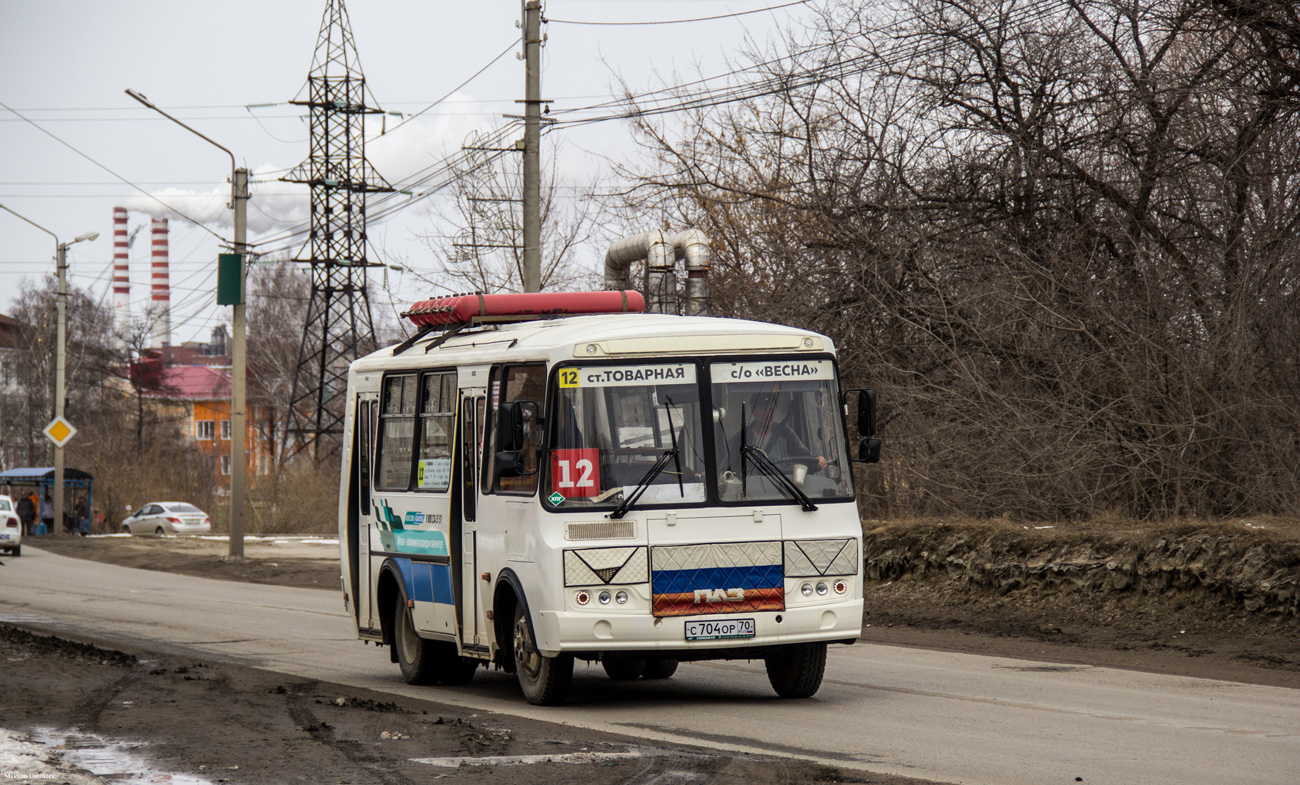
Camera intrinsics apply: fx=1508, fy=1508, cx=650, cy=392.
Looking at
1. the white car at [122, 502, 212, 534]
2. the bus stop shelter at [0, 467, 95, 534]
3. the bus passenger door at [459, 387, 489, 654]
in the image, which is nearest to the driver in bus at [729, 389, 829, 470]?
the bus passenger door at [459, 387, 489, 654]

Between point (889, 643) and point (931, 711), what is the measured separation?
5.60 m

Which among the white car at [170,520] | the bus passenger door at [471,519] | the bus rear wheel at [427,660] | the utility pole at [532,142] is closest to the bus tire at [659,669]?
the bus rear wheel at [427,660]

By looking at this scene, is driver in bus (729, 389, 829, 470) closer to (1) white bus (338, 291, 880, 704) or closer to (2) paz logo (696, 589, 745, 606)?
(1) white bus (338, 291, 880, 704)

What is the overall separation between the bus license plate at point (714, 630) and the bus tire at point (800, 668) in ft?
2.75

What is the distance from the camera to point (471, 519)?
11.5 m

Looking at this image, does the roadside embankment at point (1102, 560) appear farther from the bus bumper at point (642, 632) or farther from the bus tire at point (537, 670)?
the bus tire at point (537, 670)

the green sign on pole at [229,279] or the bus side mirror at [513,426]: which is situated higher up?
the green sign on pole at [229,279]

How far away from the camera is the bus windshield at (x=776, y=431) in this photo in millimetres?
10484

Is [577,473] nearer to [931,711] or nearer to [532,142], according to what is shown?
[931,711]

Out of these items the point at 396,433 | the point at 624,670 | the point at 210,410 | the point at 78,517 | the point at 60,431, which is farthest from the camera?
the point at 210,410

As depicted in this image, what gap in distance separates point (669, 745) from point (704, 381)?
2737 millimetres

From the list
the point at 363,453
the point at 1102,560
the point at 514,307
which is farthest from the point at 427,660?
the point at 1102,560

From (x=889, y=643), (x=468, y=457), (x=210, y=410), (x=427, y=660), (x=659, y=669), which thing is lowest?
(x=889, y=643)

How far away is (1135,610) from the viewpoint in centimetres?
1562
